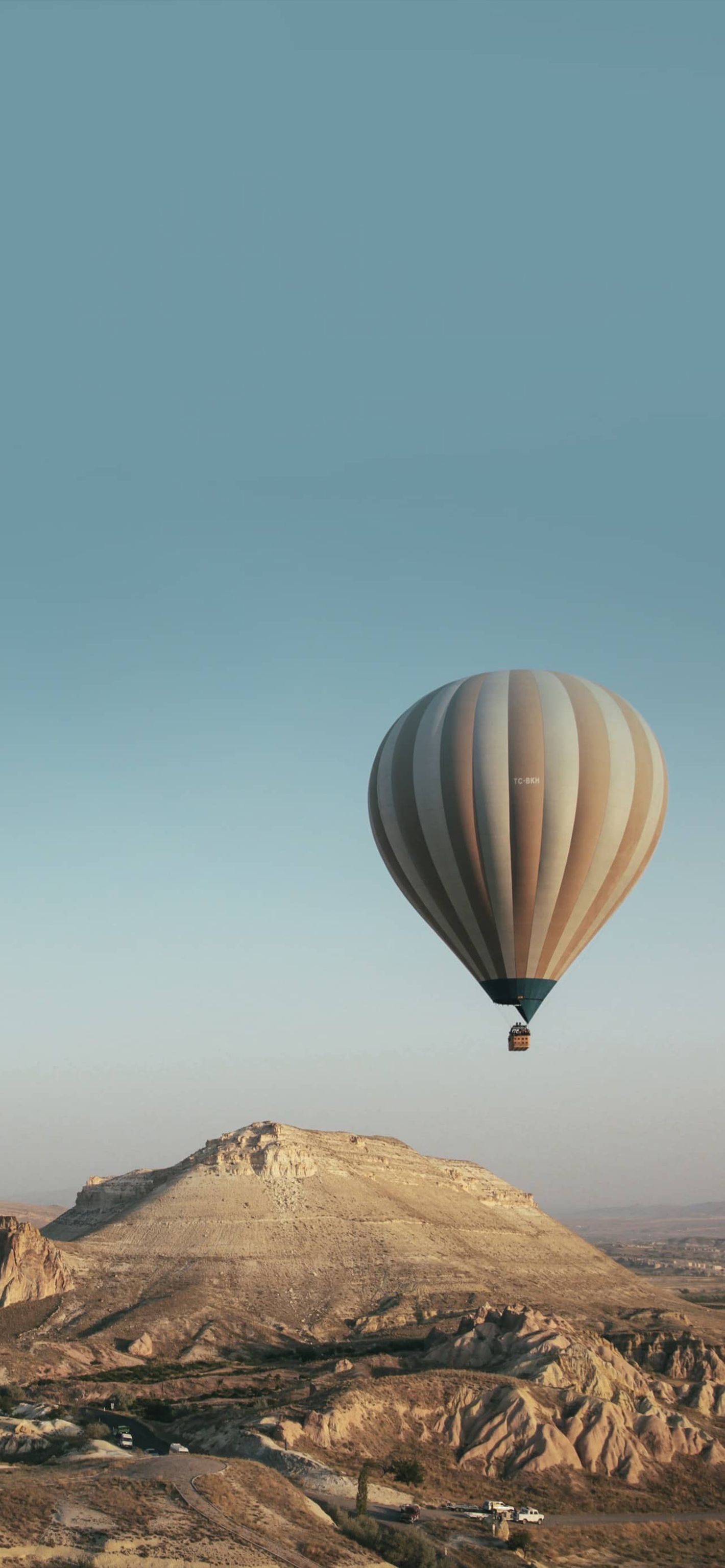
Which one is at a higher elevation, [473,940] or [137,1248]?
[473,940]

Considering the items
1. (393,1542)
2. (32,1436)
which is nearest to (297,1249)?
(32,1436)

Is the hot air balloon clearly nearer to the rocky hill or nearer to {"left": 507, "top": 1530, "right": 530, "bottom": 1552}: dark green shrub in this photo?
{"left": 507, "top": 1530, "right": 530, "bottom": 1552}: dark green shrub

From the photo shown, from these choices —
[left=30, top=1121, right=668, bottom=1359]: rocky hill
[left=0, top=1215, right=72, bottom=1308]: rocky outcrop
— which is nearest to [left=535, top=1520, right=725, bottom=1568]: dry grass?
[left=30, top=1121, right=668, bottom=1359]: rocky hill

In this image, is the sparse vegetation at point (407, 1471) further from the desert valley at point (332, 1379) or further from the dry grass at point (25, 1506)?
the dry grass at point (25, 1506)

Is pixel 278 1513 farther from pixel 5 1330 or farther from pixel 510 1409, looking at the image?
pixel 5 1330

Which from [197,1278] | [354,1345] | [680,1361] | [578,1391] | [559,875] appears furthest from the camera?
[197,1278]

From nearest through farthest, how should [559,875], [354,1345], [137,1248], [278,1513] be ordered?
1. [278,1513]
2. [559,875]
3. [354,1345]
4. [137,1248]

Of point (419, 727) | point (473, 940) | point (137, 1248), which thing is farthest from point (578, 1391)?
point (137, 1248)
